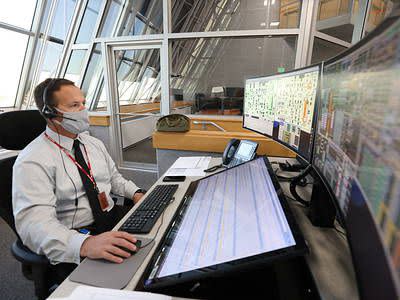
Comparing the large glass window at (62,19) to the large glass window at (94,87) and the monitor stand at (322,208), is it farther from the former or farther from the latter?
the monitor stand at (322,208)

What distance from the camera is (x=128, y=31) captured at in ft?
13.7

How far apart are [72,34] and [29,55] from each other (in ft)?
2.70

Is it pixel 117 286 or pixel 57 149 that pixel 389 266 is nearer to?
pixel 117 286

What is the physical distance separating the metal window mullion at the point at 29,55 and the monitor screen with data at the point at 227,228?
14.2ft

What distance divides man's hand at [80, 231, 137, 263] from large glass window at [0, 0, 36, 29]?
13.1 ft

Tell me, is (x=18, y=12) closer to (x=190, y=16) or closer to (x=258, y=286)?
(x=190, y=16)

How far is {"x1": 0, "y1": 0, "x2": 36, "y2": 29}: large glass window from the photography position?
3.15m

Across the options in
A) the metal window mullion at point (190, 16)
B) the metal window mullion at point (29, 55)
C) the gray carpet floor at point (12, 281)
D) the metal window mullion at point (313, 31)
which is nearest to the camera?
the gray carpet floor at point (12, 281)

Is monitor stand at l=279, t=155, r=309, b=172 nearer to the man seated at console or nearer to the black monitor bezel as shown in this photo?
the black monitor bezel

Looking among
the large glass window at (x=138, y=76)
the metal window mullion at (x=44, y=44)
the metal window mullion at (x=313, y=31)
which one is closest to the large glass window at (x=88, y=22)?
the metal window mullion at (x=44, y=44)

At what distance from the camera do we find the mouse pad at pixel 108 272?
0.62 metres

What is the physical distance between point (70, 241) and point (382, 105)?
1.02 metres

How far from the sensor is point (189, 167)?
1558mm

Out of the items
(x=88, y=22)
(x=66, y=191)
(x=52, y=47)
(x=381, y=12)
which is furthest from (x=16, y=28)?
(x=381, y=12)
